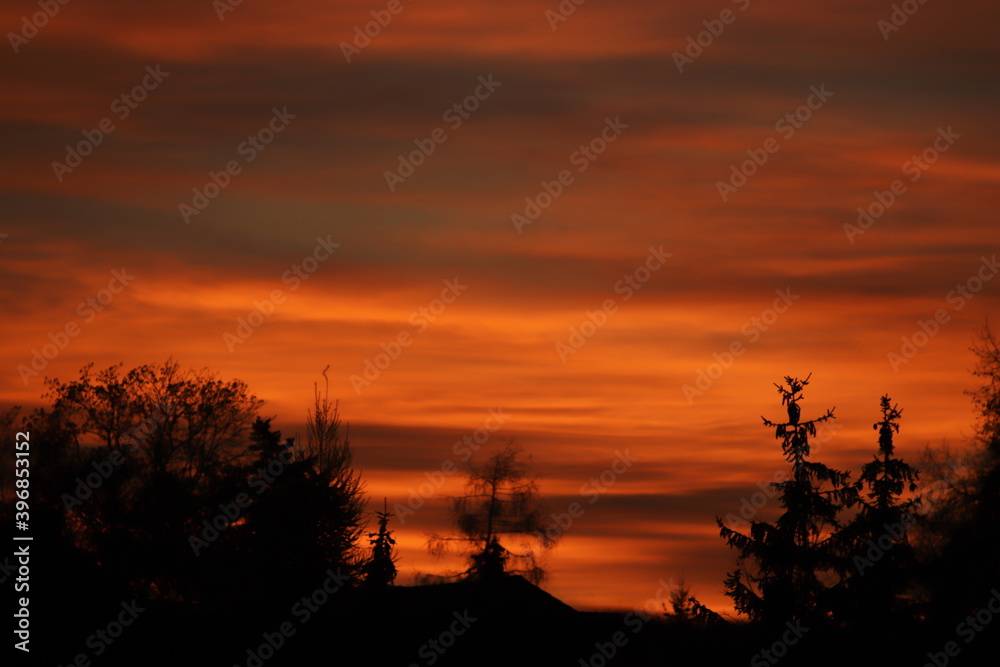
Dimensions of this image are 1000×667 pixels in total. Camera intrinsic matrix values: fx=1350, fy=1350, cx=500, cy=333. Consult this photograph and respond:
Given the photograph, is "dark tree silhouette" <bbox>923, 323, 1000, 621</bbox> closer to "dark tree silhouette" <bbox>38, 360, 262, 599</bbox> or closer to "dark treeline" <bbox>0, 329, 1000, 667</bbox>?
"dark treeline" <bbox>0, 329, 1000, 667</bbox>

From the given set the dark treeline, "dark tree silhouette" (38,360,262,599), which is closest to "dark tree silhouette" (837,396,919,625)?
the dark treeline

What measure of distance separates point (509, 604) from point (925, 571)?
16.8 m

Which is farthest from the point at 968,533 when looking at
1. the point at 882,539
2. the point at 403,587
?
the point at 403,587

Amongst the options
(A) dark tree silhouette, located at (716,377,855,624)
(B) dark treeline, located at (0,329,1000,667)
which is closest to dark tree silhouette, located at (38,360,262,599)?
(B) dark treeline, located at (0,329,1000,667)

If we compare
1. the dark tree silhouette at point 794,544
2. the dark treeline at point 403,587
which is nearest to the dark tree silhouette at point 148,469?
the dark treeline at point 403,587

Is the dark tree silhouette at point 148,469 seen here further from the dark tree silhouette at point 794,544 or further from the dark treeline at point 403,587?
the dark tree silhouette at point 794,544

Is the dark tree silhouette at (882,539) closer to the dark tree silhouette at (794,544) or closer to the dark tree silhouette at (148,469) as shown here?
the dark tree silhouette at (794,544)

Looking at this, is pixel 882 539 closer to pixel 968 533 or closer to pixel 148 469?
pixel 968 533

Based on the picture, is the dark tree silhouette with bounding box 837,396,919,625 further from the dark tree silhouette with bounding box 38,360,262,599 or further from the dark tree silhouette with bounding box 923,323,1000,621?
the dark tree silhouette with bounding box 38,360,262,599

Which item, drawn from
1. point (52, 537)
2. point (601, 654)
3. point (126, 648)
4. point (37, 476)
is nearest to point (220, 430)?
point (37, 476)

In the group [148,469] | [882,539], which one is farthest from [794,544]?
[148,469]

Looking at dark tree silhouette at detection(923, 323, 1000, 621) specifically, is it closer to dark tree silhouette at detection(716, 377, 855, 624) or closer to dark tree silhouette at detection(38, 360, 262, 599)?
dark tree silhouette at detection(716, 377, 855, 624)

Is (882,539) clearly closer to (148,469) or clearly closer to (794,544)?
(794,544)

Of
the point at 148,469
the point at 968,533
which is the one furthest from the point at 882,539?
the point at 148,469
